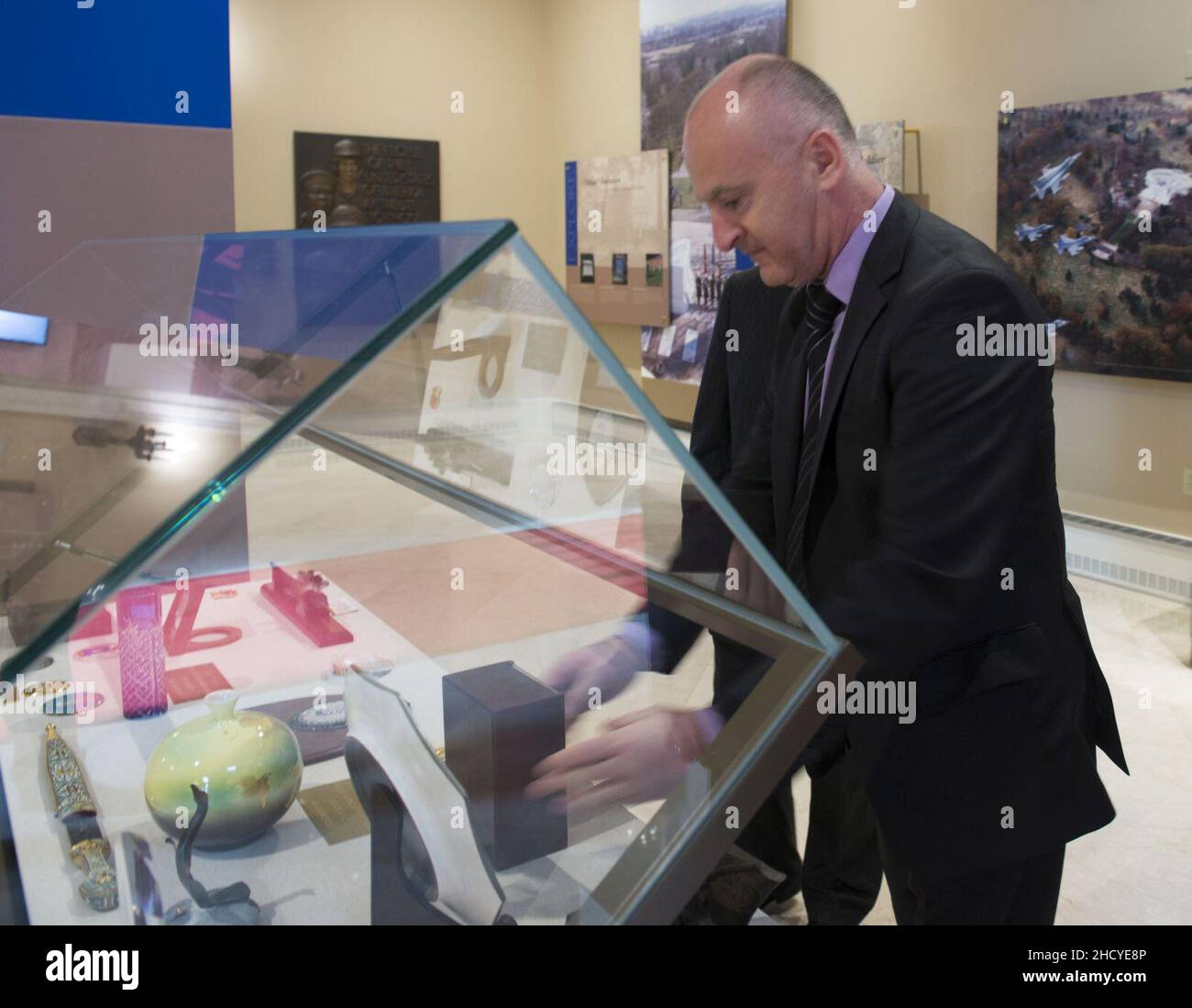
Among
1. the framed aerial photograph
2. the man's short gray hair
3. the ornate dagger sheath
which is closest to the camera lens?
the ornate dagger sheath

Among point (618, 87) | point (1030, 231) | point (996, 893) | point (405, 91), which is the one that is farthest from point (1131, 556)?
point (405, 91)

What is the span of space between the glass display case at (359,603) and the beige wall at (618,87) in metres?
4.99

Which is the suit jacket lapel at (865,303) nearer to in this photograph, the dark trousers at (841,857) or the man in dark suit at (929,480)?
the man in dark suit at (929,480)

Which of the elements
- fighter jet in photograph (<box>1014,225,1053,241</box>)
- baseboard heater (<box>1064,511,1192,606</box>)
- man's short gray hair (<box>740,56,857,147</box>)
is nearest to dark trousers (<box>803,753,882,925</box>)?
man's short gray hair (<box>740,56,857,147</box>)

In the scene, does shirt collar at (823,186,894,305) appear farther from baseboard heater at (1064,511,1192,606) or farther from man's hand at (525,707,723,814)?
baseboard heater at (1064,511,1192,606)

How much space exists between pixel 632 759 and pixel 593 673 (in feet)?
0.70

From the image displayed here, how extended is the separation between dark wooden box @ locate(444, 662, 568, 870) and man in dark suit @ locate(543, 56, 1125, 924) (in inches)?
14.0

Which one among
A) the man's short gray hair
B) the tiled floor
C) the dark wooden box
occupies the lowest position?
the tiled floor

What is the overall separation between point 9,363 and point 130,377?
30 cm

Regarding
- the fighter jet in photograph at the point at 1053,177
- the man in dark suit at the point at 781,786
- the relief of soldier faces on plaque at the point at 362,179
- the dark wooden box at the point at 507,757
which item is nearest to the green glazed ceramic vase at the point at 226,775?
the dark wooden box at the point at 507,757

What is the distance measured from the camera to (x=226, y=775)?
3.99 ft

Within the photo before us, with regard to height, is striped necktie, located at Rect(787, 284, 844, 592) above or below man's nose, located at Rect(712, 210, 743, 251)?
below

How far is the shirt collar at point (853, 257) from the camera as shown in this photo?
4.91ft

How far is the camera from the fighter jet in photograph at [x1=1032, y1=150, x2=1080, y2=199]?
5.59 meters
